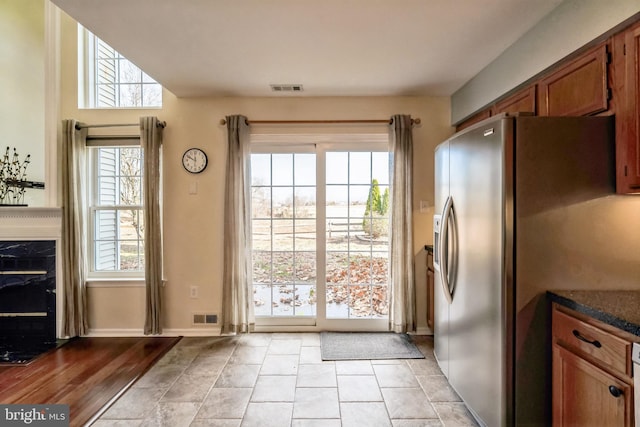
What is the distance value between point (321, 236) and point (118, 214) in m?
2.13

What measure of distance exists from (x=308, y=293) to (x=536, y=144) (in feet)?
8.01

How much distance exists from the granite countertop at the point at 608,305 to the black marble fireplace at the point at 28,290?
409 centimetres

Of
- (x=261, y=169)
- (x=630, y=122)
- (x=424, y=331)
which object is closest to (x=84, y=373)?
(x=261, y=169)

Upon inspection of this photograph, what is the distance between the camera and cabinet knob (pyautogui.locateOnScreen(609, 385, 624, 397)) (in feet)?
3.79

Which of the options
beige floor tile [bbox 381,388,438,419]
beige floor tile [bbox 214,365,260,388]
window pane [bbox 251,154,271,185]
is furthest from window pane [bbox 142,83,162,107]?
beige floor tile [bbox 381,388,438,419]

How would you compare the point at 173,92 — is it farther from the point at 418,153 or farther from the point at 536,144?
the point at 536,144

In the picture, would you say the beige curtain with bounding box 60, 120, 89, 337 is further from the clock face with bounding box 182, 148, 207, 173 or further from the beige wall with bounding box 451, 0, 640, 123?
the beige wall with bounding box 451, 0, 640, 123

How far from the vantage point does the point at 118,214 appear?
3.28m

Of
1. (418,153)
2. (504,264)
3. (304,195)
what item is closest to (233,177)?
(304,195)

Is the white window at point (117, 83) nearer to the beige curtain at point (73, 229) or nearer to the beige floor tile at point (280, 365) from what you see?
the beige curtain at point (73, 229)

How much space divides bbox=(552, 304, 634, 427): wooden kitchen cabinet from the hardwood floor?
259 cm

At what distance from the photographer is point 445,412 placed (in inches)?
78.6

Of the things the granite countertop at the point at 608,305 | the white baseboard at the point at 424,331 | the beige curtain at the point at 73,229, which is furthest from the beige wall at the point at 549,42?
the beige curtain at the point at 73,229

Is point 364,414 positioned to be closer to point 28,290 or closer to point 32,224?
point 28,290
